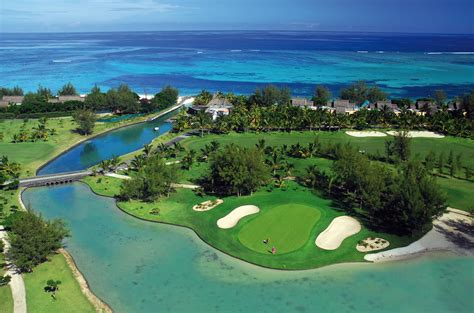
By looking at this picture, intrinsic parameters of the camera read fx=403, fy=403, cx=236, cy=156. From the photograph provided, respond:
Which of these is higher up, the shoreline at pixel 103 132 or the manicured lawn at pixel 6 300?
the shoreline at pixel 103 132

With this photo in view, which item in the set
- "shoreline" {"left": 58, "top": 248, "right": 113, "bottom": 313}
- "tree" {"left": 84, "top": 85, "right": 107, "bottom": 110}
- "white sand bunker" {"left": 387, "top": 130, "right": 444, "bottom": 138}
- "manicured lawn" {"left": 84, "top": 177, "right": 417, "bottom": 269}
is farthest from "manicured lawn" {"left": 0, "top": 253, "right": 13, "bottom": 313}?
"tree" {"left": 84, "top": 85, "right": 107, "bottom": 110}

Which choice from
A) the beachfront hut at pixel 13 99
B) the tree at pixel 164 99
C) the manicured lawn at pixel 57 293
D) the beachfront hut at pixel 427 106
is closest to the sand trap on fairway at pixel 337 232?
the manicured lawn at pixel 57 293

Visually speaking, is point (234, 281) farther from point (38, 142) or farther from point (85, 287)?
point (38, 142)

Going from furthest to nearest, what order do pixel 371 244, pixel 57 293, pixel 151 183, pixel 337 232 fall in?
pixel 151 183 < pixel 337 232 < pixel 371 244 < pixel 57 293

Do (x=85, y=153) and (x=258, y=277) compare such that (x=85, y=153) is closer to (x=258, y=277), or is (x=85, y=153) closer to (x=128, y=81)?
(x=258, y=277)

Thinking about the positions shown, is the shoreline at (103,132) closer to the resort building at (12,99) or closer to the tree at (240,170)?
the tree at (240,170)

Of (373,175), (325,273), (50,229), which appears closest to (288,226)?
(325,273)

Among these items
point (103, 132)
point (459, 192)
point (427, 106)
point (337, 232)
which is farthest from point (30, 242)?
point (427, 106)
